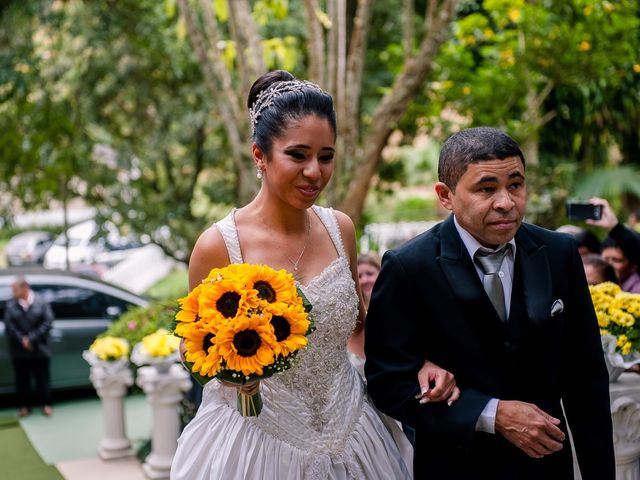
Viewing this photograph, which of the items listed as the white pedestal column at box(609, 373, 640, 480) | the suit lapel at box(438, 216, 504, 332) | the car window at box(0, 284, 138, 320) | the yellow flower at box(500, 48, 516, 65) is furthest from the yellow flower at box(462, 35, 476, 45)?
the suit lapel at box(438, 216, 504, 332)

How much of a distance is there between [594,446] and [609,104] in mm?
9982

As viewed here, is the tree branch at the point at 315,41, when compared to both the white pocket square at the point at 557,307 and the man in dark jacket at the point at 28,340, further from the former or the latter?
the white pocket square at the point at 557,307

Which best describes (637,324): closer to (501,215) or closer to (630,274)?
(501,215)

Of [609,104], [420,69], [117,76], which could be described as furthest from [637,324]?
[117,76]

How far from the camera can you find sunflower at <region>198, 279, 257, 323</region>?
2.12m

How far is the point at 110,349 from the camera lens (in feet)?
21.7

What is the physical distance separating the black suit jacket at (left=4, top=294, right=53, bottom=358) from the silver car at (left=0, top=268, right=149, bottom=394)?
41 centimetres

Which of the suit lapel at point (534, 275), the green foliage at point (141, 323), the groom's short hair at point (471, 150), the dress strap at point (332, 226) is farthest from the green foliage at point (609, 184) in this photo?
the groom's short hair at point (471, 150)

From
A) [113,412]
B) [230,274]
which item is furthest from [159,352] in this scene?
[230,274]

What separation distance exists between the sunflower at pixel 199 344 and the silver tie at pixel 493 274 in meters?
0.78

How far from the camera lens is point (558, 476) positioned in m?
2.31

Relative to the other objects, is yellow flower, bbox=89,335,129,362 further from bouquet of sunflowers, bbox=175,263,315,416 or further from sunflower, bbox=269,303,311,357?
sunflower, bbox=269,303,311,357

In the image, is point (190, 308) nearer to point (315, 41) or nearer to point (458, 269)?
point (458, 269)

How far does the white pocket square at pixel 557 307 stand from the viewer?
7.14ft
